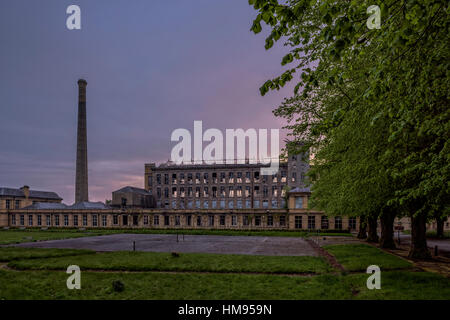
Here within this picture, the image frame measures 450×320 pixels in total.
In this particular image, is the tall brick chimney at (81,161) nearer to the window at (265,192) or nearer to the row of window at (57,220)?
the row of window at (57,220)

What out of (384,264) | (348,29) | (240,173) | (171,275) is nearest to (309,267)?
(384,264)

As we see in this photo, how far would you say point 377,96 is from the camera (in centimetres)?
582

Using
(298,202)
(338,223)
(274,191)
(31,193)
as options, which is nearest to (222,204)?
(274,191)

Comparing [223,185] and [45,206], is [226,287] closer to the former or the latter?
[223,185]

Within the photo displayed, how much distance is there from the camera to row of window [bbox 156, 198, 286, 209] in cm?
8025

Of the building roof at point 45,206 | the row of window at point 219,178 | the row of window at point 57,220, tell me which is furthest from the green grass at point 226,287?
the row of window at point 219,178

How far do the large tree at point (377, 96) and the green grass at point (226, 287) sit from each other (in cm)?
294

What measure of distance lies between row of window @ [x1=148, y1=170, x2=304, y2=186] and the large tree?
5468 centimetres

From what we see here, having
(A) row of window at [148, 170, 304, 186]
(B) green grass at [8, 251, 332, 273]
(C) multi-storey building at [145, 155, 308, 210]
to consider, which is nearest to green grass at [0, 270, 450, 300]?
(B) green grass at [8, 251, 332, 273]

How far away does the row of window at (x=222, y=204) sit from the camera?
80250mm

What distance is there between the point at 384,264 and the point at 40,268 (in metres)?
19.5

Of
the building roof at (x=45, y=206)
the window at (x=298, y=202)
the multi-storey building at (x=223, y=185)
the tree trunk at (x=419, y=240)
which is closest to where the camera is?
the tree trunk at (x=419, y=240)

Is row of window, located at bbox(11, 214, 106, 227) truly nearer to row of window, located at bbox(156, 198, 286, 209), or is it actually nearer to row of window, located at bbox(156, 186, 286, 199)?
row of window, located at bbox(156, 198, 286, 209)

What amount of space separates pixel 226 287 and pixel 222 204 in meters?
71.9
